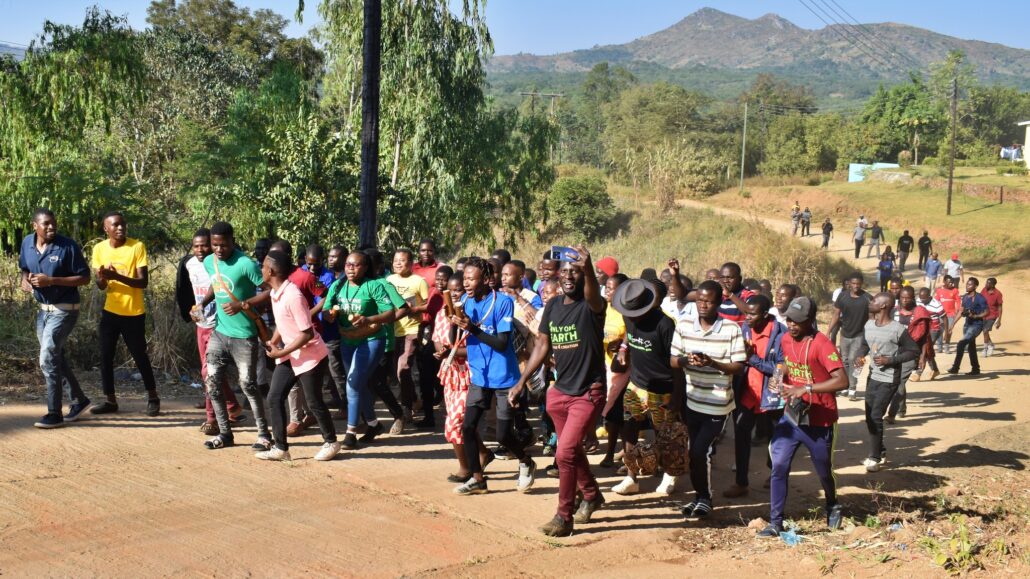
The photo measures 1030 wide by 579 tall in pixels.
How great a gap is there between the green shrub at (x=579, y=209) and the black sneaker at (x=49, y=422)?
35206 millimetres

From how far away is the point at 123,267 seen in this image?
7.85 m

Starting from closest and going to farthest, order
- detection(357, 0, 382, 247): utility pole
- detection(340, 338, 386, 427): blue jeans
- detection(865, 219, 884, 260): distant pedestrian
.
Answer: detection(340, 338, 386, 427): blue jeans, detection(357, 0, 382, 247): utility pole, detection(865, 219, 884, 260): distant pedestrian

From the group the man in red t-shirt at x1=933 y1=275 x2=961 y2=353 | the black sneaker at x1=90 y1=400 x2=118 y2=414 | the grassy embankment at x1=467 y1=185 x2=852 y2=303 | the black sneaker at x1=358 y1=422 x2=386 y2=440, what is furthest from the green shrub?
the black sneaker at x1=90 y1=400 x2=118 y2=414

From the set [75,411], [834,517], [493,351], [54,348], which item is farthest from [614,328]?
[75,411]

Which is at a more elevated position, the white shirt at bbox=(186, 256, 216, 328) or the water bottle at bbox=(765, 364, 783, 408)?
the white shirt at bbox=(186, 256, 216, 328)

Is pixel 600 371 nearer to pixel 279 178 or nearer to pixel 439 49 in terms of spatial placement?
pixel 279 178

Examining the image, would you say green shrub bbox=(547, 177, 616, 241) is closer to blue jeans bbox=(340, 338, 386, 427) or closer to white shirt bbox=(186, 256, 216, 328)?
blue jeans bbox=(340, 338, 386, 427)

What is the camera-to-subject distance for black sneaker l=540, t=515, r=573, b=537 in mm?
5980

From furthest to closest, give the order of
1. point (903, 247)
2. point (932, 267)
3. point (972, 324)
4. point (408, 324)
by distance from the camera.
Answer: point (903, 247), point (932, 267), point (972, 324), point (408, 324)

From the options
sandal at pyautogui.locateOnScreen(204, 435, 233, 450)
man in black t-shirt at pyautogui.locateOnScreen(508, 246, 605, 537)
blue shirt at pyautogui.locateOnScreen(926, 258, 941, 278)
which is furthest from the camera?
blue shirt at pyautogui.locateOnScreen(926, 258, 941, 278)

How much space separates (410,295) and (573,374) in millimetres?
3316

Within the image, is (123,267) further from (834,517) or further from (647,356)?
(834,517)

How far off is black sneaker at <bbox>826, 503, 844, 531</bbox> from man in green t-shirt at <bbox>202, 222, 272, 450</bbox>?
4531 millimetres

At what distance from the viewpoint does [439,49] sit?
1952cm
